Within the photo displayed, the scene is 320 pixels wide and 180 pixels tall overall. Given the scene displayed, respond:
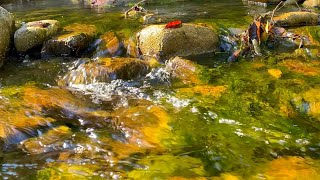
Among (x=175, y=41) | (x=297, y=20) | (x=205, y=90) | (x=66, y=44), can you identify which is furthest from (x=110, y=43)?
(x=297, y=20)

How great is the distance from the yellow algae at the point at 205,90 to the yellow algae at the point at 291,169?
1.95 meters

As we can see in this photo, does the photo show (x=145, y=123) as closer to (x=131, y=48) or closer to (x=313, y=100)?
(x=313, y=100)

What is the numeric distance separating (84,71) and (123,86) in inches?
36.8

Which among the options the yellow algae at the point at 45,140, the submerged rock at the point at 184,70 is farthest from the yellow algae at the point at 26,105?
the submerged rock at the point at 184,70

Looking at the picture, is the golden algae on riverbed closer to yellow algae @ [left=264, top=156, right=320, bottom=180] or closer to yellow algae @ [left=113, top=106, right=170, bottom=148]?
yellow algae @ [left=113, top=106, right=170, bottom=148]

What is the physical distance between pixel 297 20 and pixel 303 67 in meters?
3.40

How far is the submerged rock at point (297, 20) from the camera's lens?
30.5 feet

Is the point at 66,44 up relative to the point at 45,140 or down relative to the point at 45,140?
up

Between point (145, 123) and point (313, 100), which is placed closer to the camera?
point (145, 123)

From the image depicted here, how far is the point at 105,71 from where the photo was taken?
645cm

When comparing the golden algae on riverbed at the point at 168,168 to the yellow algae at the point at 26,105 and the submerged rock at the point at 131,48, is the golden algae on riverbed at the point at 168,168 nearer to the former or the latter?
the yellow algae at the point at 26,105

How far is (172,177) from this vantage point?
327 centimetres

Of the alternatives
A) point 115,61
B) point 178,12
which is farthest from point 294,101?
point 178,12

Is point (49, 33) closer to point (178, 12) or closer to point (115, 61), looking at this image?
point (115, 61)
